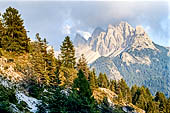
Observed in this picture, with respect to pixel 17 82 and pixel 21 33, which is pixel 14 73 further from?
pixel 21 33

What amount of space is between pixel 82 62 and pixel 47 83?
3224 cm

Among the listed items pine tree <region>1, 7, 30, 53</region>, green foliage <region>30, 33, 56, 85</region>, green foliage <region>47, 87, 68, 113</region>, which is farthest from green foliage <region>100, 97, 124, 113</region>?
green foliage <region>47, 87, 68, 113</region>

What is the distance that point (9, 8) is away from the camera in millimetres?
42156

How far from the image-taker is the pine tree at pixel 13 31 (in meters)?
39.7

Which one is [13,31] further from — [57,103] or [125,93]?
[125,93]

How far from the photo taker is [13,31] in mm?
41406

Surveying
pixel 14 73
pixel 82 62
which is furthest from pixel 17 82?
pixel 82 62

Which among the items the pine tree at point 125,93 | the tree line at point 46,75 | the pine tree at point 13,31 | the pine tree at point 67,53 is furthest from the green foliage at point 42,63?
the pine tree at point 125,93

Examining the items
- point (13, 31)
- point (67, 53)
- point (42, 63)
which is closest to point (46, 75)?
point (42, 63)

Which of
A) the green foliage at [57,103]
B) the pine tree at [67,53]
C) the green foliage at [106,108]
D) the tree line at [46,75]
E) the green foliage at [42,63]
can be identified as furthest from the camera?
the pine tree at [67,53]

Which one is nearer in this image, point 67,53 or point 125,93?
point 67,53

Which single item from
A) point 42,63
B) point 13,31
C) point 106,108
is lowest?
point 106,108

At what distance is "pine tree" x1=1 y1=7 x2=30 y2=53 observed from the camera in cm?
3972

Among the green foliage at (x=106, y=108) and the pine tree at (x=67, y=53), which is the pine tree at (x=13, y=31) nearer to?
the pine tree at (x=67, y=53)
